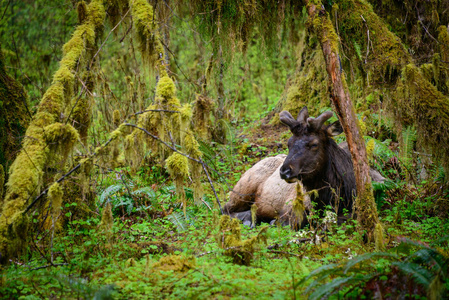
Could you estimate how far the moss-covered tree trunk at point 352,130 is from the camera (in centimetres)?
554

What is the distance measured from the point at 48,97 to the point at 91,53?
1379 millimetres

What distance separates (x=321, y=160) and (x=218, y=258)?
3377 mm

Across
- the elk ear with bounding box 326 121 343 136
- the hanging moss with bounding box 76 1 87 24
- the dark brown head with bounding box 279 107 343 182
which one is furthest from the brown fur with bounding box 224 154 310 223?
the hanging moss with bounding box 76 1 87 24

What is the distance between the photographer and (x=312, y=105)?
38.3 ft

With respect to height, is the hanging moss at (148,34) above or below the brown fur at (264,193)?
Answer: above

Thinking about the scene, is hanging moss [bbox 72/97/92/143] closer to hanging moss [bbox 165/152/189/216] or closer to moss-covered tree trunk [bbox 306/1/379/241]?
hanging moss [bbox 165/152/189/216]

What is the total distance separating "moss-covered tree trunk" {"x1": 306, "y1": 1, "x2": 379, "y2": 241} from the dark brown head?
146 cm

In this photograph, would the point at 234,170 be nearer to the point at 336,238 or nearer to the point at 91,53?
the point at 336,238

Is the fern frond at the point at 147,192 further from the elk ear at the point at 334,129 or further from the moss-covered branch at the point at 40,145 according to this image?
the elk ear at the point at 334,129

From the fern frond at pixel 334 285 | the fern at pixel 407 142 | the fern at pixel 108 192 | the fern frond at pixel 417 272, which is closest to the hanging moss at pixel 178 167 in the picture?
the fern frond at pixel 334 285

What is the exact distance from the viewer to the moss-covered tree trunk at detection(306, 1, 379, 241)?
218 inches

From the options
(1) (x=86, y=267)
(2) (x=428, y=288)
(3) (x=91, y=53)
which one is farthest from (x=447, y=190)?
(3) (x=91, y=53)

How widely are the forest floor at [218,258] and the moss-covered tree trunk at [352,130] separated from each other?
15.6 inches

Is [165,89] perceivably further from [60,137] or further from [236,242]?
[236,242]
